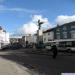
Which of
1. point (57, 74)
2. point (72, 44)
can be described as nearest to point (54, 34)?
point (72, 44)

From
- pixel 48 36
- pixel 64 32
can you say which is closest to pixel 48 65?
pixel 64 32

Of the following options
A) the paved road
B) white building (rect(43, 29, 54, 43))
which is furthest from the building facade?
the paved road

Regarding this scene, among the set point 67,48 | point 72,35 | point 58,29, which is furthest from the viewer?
point 58,29

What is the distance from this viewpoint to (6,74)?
17484 mm

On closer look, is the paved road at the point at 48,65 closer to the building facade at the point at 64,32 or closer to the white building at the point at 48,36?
the building facade at the point at 64,32

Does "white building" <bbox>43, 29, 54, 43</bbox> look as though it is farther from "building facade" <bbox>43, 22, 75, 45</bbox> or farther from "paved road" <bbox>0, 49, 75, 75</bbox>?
"paved road" <bbox>0, 49, 75, 75</bbox>

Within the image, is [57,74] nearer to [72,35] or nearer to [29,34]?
[72,35]

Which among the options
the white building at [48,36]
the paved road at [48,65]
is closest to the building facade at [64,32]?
the white building at [48,36]

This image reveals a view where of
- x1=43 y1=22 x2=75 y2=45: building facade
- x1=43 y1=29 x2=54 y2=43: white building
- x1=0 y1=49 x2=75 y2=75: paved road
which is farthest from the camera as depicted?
x1=43 y1=29 x2=54 y2=43: white building

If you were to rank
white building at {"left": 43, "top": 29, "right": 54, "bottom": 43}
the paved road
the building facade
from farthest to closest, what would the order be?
white building at {"left": 43, "top": 29, "right": 54, "bottom": 43}
the building facade
the paved road

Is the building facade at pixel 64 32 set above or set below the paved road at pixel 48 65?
above

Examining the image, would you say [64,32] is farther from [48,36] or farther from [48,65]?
[48,65]

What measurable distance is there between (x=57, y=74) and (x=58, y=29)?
89.9 meters

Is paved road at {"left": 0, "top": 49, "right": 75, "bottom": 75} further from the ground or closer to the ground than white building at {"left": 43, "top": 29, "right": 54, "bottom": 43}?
closer to the ground
